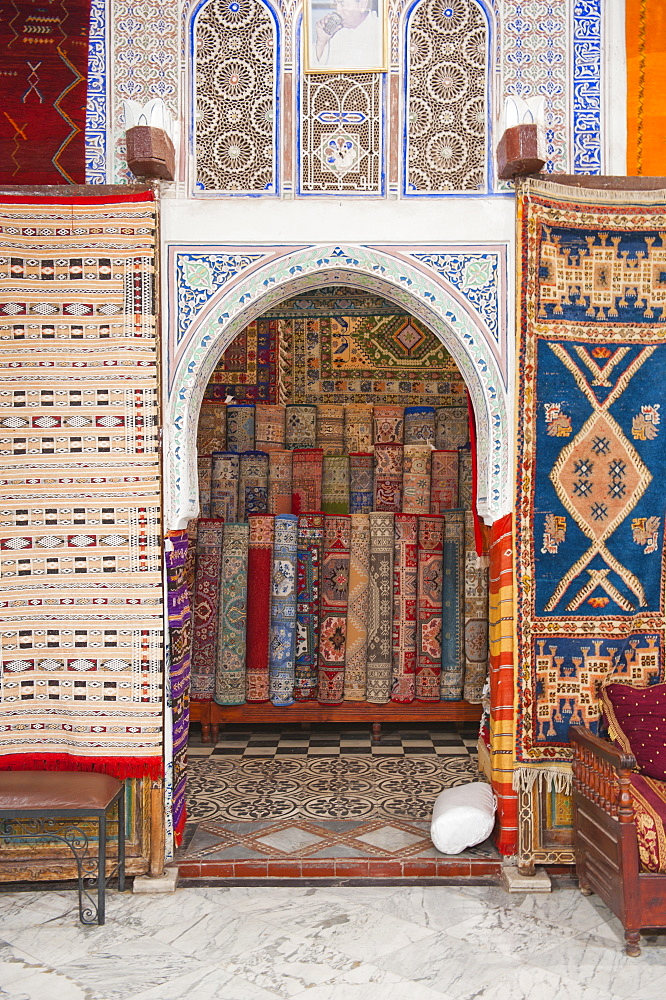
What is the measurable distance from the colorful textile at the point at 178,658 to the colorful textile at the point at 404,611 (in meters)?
2.08

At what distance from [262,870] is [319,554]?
2.45 metres

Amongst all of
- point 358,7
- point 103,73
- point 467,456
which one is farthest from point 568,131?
point 467,456

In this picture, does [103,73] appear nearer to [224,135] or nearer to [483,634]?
[224,135]

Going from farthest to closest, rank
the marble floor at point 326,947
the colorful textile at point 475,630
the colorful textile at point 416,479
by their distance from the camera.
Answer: the colorful textile at point 416,479
the colorful textile at point 475,630
the marble floor at point 326,947

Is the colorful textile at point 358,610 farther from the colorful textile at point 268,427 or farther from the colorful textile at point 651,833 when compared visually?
the colorful textile at point 651,833

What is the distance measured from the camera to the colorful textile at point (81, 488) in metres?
3.80

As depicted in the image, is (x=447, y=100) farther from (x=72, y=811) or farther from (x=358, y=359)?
(x=72, y=811)

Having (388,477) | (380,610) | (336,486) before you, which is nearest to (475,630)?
(380,610)

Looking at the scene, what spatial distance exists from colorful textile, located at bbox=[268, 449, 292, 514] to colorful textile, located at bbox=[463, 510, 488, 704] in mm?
1296

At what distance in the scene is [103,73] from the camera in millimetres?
3844

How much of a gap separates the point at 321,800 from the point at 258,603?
155cm

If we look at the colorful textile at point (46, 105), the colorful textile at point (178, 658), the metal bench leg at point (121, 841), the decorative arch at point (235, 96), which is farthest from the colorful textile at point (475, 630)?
the colorful textile at point (46, 105)

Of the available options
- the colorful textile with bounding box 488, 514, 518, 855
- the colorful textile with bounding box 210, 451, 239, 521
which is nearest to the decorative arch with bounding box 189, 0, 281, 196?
the colorful textile with bounding box 488, 514, 518, 855

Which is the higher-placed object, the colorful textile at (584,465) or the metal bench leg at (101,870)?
the colorful textile at (584,465)
